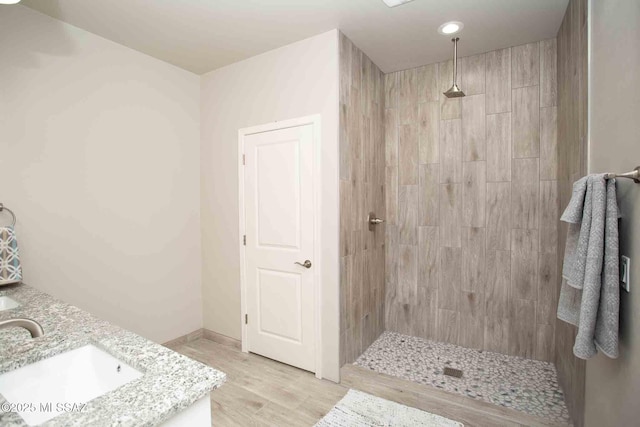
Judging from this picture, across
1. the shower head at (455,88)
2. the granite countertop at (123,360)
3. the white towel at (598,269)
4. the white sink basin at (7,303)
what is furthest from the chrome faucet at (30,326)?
the shower head at (455,88)

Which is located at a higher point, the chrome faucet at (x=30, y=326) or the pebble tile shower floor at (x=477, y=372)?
the chrome faucet at (x=30, y=326)

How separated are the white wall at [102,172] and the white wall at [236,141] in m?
0.18

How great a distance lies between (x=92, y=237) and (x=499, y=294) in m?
3.47

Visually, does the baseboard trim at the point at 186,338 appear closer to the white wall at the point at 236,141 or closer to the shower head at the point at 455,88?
the white wall at the point at 236,141

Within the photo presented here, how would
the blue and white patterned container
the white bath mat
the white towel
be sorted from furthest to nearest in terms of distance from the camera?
1. the white bath mat
2. the blue and white patterned container
3. the white towel

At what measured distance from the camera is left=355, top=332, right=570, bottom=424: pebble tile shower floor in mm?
2090

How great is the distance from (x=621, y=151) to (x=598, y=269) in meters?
0.47

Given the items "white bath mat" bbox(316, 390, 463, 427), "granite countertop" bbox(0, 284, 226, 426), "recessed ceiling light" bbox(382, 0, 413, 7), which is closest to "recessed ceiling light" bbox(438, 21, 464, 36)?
"recessed ceiling light" bbox(382, 0, 413, 7)

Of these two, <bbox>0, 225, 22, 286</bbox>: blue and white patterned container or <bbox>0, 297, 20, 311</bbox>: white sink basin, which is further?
<bbox>0, 225, 22, 286</bbox>: blue and white patterned container

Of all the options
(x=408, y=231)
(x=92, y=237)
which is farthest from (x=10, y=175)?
(x=408, y=231)

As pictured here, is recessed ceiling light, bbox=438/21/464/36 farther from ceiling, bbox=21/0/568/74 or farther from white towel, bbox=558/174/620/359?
white towel, bbox=558/174/620/359

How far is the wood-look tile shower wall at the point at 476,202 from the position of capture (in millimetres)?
2578

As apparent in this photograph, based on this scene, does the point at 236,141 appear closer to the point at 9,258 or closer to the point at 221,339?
the point at 9,258

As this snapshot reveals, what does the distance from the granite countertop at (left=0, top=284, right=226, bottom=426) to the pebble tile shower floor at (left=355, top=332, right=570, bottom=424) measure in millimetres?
1930
